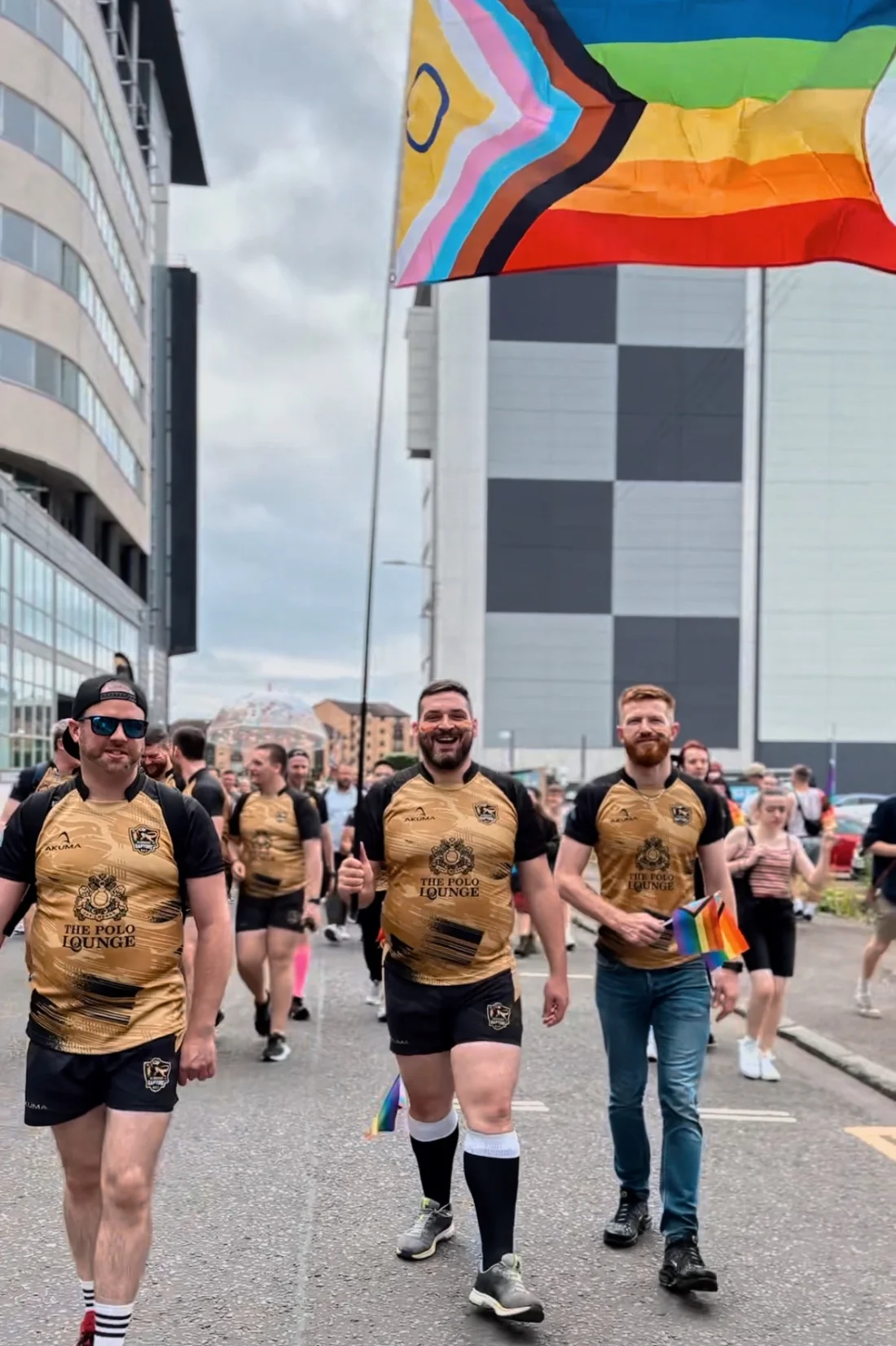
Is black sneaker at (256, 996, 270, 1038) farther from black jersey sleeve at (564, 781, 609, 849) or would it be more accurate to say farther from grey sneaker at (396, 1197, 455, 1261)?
black jersey sleeve at (564, 781, 609, 849)

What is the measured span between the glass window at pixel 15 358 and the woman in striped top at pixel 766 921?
28720 mm

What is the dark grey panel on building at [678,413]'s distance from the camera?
2082 inches

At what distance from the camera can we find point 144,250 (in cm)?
4969

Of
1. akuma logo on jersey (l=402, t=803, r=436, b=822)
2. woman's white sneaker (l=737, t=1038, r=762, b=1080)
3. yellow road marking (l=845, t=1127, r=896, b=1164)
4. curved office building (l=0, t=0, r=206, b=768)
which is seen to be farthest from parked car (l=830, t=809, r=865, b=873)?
curved office building (l=0, t=0, r=206, b=768)

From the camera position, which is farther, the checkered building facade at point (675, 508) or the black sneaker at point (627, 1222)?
the checkered building facade at point (675, 508)

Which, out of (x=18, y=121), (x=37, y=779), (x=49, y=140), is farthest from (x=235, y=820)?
(x=49, y=140)

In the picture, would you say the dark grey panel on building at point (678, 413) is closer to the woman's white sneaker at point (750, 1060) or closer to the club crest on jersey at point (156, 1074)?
the woman's white sneaker at point (750, 1060)

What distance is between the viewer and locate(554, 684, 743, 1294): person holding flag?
443 cm

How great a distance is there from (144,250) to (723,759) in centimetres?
3191

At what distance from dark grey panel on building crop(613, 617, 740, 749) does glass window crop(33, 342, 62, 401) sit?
2710 cm

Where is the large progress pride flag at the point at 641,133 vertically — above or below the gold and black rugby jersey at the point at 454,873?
above

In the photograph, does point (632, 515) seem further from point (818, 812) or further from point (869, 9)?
point (869, 9)

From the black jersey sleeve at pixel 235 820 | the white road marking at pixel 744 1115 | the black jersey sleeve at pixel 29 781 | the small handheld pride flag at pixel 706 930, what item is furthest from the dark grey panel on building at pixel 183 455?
the small handheld pride flag at pixel 706 930

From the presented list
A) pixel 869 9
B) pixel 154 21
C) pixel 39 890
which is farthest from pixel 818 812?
pixel 154 21
